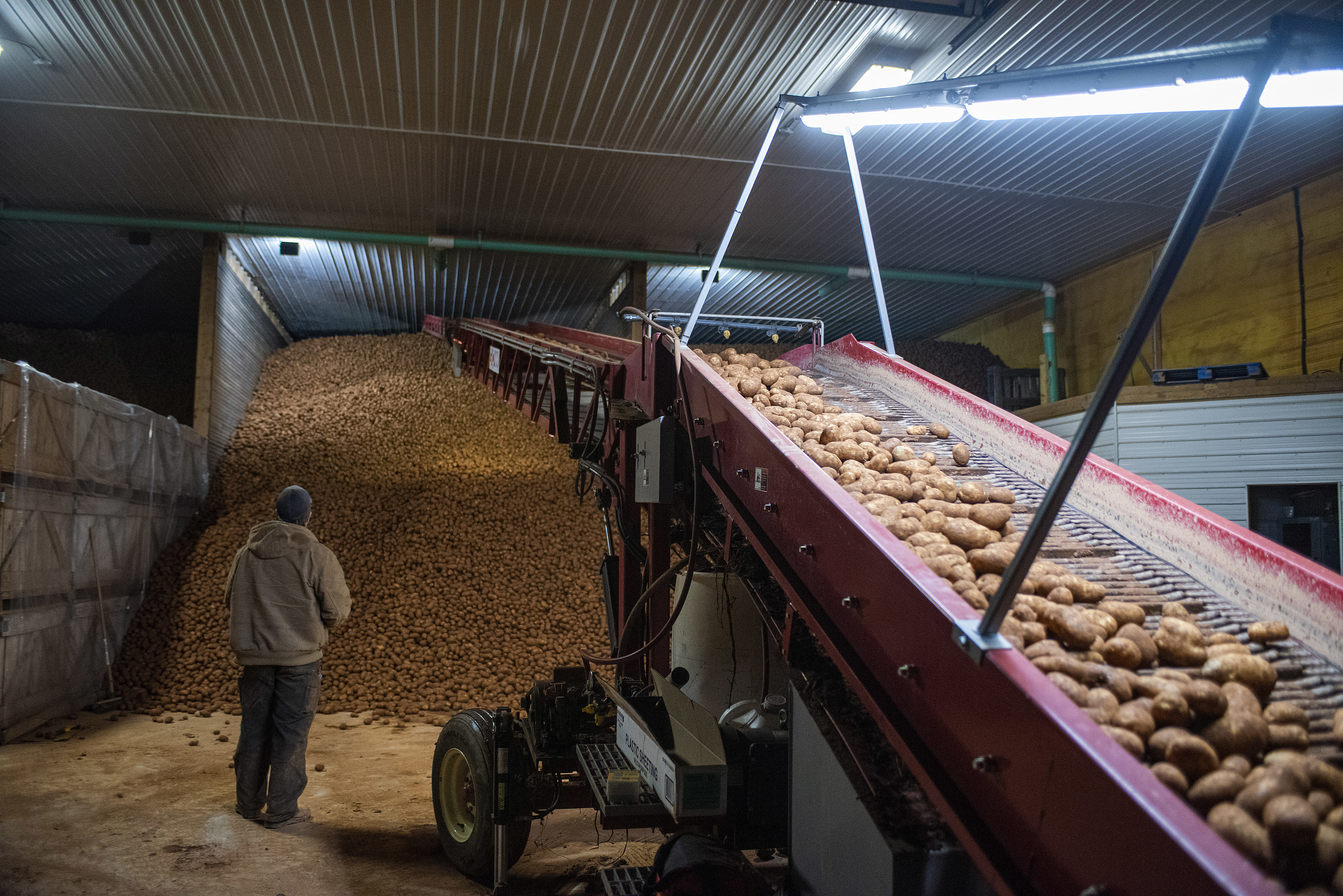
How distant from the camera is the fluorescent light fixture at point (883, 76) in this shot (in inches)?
266

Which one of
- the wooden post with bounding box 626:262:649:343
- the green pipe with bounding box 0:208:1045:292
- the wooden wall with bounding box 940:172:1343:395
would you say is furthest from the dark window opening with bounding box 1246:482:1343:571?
the wooden post with bounding box 626:262:649:343

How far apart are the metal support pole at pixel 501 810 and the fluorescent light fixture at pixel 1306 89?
10.7 feet

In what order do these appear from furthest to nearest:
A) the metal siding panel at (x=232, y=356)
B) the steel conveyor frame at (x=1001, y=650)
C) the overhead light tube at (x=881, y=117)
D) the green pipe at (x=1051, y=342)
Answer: the green pipe at (x=1051, y=342) < the metal siding panel at (x=232, y=356) < the overhead light tube at (x=881, y=117) < the steel conveyor frame at (x=1001, y=650)

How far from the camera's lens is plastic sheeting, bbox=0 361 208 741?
5289mm

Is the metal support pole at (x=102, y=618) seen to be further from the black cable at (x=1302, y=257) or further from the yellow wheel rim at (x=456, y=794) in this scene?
the black cable at (x=1302, y=257)

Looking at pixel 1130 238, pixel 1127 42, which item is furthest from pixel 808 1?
pixel 1130 238

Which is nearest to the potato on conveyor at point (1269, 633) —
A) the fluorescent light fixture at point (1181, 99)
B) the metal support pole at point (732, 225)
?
the fluorescent light fixture at point (1181, 99)

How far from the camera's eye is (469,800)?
367 cm

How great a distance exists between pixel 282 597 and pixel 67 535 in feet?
10.1

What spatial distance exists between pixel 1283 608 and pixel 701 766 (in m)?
1.63

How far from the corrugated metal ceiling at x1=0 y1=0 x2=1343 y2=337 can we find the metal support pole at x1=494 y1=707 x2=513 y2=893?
17.3 feet

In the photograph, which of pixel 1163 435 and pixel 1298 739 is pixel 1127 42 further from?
pixel 1298 739

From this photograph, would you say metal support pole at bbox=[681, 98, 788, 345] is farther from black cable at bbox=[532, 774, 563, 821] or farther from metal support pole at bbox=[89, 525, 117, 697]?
metal support pole at bbox=[89, 525, 117, 697]

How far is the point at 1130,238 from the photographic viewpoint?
10523mm
